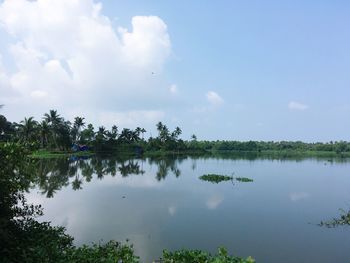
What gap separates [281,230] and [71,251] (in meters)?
13.3

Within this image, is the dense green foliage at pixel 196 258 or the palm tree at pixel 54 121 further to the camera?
the palm tree at pixel 54 121

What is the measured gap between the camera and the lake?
16.0 m

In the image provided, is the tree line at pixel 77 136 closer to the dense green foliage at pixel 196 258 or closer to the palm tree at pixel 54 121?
the palm tree at pixel 54 121

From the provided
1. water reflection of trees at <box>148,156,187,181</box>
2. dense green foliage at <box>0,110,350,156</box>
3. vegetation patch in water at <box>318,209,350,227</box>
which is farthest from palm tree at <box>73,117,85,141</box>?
vegetation patch in water at <box>318,209,350,227</box>

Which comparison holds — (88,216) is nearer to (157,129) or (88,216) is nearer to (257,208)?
(257,208)

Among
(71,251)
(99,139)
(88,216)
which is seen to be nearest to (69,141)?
(99,139)

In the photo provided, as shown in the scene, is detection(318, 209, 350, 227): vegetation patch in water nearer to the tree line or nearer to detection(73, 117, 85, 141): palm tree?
the tree line

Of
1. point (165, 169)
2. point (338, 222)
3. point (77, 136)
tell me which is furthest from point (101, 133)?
point (338, 222)

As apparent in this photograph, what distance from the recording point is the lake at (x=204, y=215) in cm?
1595

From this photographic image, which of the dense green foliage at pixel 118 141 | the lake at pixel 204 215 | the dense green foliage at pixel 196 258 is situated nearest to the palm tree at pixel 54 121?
the dense green foliage at pixel 118 141

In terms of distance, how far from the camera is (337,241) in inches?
693

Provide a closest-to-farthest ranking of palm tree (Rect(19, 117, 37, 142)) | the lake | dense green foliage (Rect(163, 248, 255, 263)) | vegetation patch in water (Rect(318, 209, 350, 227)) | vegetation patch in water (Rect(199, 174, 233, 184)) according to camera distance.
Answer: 1. dense green foliage (Rect(163, 248, 255, 263))
2. the lake
3. vegetation patch in water (Rect(318, 209, 350, 227))
4. vegetation patch in water (Rect(199, 174, 233, 184))
5. palm tree (Rect(19, 117, 37, 142))

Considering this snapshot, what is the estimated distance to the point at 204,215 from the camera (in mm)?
22641

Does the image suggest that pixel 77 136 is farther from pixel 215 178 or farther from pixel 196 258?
pixel 196 258
